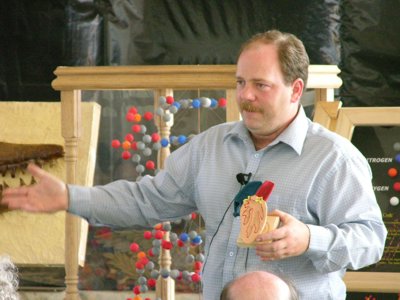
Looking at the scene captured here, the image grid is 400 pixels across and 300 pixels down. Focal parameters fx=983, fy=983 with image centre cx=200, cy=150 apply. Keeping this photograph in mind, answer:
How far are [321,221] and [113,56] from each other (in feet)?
7.92

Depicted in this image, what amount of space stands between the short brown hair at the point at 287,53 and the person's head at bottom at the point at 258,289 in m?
1.10

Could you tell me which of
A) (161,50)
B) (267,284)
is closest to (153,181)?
(267,284)

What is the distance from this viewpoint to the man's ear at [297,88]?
3.21m

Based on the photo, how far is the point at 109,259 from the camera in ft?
13.7

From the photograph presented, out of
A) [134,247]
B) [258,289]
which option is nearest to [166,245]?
[134,247]

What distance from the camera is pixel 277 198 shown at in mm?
3137

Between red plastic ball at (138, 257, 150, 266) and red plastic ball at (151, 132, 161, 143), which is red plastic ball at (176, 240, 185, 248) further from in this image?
red plastic ball at (151, 132, 161, 143)

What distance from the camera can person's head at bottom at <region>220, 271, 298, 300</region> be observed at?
2.18 metres

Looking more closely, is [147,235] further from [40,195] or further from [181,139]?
[40,195]

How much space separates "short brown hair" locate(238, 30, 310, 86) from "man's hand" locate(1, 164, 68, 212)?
758 mm

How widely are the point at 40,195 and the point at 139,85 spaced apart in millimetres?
933

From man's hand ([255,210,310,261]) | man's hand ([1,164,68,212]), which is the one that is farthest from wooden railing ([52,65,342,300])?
man's hand ([255,210,310,261])

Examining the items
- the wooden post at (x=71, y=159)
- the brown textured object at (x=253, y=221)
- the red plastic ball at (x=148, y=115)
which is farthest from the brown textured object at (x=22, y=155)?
the brown textured object at (x=253, y=221)

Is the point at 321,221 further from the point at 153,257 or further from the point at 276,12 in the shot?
the point at 276,12
